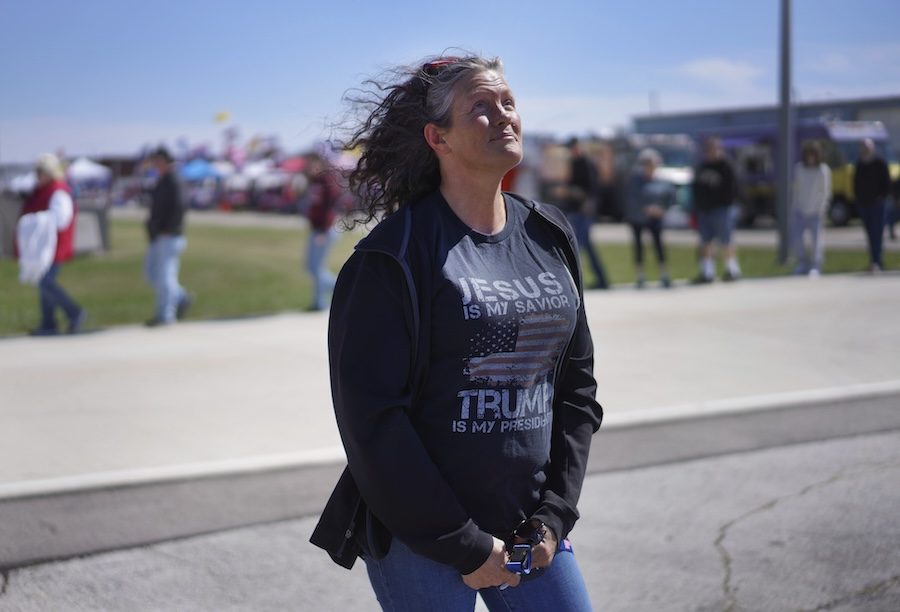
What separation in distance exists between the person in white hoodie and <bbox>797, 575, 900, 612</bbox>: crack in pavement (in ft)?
35.7

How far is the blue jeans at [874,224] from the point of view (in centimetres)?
1509

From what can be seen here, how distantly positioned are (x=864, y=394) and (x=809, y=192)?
7.80m

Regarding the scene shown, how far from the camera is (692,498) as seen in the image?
531 cm

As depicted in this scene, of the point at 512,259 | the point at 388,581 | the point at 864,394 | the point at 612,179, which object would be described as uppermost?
the point at 512,259

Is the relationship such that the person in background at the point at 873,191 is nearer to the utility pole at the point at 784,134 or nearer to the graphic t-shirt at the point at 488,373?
the utility pole at the point at 784,134

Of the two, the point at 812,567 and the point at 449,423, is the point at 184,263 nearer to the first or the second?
the point at 812,567

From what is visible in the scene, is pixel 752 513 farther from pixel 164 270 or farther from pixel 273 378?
pixel 164 270

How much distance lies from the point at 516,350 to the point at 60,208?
9201 mm

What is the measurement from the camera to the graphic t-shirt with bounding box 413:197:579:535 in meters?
2.23

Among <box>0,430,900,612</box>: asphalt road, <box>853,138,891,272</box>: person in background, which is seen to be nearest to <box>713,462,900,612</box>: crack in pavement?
<box>0,430,900,612</box>: asphalt road

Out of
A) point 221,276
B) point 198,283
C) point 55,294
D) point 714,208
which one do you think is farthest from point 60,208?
point 714,208

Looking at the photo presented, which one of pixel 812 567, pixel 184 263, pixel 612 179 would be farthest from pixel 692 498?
pixel 612 179

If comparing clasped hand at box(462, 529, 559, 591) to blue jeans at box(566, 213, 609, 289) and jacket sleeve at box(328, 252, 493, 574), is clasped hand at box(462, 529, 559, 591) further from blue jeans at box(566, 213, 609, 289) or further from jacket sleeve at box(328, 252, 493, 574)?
blue jeans at box(566, 213, 609, 289)

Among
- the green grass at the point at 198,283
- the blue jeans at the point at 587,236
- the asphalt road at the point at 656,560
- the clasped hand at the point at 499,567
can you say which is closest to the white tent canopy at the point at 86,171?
the green grass at the point at 198,283
